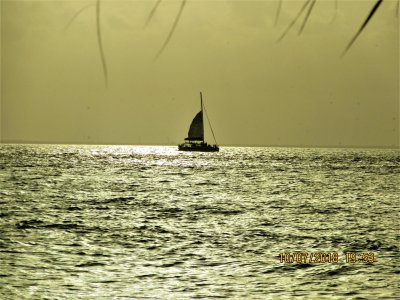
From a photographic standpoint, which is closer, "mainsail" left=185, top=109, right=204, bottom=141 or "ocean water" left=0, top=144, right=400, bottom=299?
"ocean water" left=0, top=144, right=400, bottom=299

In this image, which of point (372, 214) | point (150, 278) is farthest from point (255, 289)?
point (372, 214)

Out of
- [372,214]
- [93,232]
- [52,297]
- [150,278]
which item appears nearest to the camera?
[52,297]

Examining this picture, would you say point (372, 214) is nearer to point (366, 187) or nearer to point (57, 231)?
point (57, 231)

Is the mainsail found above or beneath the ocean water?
above

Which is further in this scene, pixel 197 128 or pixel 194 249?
pixel 197 128

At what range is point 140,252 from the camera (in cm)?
2611

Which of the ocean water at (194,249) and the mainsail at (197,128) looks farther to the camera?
the mainsail at (197,128)

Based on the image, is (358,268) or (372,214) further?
(372,214)

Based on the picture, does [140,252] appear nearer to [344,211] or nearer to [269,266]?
[269,266]

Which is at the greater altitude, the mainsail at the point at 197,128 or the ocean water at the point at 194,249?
the mainsail at the point at 197,128

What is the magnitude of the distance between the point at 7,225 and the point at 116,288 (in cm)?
1589

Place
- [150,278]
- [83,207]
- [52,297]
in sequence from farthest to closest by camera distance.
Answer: [83,207], [150,278], [52,297]

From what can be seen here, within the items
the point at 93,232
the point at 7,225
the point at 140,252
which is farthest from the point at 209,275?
the point at 7,225

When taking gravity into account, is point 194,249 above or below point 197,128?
below
